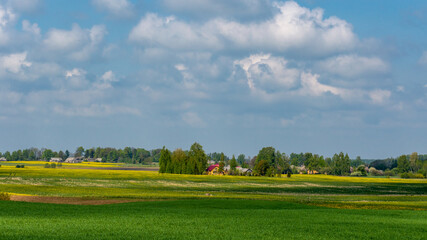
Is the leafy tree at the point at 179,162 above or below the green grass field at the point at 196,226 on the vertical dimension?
above

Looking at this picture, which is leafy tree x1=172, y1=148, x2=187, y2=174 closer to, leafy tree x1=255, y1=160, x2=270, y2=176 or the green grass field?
leafy tree x1=255, y1=160, x2=270, y2=176

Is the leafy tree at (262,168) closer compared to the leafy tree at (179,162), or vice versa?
the leafy tree at (179,162)

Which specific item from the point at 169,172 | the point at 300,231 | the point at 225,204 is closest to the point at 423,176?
the point at 169,172

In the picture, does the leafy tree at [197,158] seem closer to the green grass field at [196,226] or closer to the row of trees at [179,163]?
the row of trees at [179,163]

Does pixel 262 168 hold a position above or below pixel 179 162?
below

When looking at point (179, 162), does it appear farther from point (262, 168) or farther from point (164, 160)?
point (262, 168)

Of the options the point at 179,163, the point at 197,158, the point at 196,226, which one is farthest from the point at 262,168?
the point at 196,226

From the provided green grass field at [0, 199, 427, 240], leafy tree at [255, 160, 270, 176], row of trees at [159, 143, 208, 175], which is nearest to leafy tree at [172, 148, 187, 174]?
row of trees at [159, 143, 208, 175]

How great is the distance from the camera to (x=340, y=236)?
2439cm

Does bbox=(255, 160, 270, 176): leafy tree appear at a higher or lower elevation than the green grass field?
higher

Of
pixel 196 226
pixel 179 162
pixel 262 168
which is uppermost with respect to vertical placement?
pixel 179 162

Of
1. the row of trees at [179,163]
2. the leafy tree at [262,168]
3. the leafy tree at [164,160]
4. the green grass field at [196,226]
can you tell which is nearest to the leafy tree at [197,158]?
the row of trees at [179,163]

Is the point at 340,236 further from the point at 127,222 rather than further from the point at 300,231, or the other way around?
the point at 127,222

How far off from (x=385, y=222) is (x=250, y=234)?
1265cm
